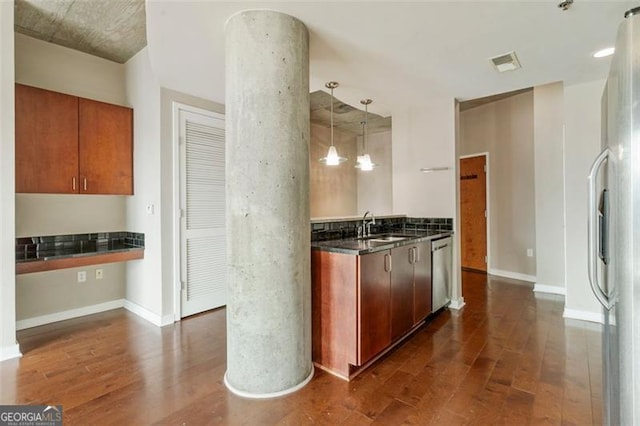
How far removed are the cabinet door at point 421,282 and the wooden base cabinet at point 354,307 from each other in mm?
320

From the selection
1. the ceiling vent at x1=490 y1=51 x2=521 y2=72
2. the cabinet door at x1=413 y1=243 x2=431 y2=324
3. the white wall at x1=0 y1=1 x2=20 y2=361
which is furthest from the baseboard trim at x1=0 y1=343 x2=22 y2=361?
the ceiling vent at x1=490 y1=51 x2=521 y2=72

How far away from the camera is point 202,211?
→ 11.8ft

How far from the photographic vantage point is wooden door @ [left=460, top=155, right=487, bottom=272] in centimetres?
535

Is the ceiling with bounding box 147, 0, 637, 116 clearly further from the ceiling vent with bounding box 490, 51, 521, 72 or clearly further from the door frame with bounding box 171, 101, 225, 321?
the door frame with bounding box 171, 101, 225, 321

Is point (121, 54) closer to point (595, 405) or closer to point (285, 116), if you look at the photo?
point (285, 116)

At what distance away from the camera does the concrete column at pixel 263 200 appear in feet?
6.38

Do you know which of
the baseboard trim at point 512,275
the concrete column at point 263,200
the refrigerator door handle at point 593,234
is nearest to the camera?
the refrigerator door handle at point 593,234

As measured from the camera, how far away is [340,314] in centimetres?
222

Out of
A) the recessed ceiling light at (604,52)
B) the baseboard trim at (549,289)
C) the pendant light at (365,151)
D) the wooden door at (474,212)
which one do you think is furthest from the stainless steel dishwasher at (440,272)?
the wooden door at (474,212)

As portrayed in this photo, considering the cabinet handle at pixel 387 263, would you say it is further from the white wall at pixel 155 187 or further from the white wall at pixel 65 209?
the white wall at pixel 65 209

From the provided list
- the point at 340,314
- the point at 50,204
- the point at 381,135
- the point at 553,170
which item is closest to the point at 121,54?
the point at 50,204

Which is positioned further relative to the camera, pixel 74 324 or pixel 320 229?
pixel 74 324

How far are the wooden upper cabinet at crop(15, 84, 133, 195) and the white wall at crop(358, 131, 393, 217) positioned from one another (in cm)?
448

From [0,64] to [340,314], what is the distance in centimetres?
334
